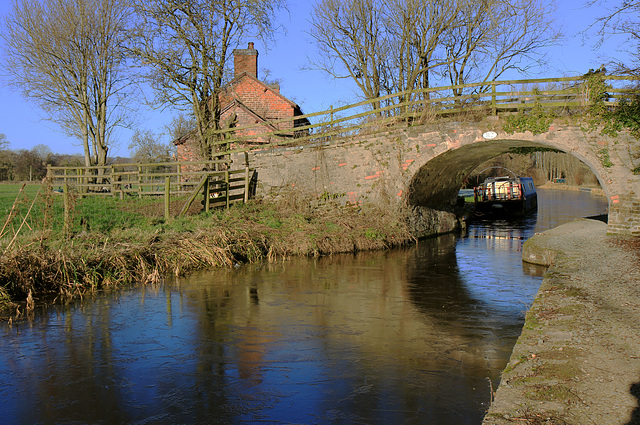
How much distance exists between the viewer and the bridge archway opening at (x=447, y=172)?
1488 centimetres

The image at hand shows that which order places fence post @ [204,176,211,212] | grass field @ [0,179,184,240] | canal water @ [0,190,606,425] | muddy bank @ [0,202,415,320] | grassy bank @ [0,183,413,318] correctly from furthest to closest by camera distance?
fence post @ [204,176,211,212], grass field @ [0,179,184,240], grassy bank @ [0,183,413,318], muddy bank @ [0,202,415,320], canal water @ [0,190,606,425]

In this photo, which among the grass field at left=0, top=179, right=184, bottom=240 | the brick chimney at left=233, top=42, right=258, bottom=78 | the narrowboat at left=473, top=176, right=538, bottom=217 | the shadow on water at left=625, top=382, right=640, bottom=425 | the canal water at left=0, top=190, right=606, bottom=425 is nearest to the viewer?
the shadow on water at left=625, top=382, right=640, bottom=425

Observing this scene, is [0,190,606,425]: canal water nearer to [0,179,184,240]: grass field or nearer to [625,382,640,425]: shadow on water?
[625,382,640,425]: shadow on water

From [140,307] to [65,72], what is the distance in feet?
61.9

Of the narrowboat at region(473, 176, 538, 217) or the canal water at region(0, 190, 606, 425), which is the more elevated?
the narrowboat at region(473, 176, 538, 217)

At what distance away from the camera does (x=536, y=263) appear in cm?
1173

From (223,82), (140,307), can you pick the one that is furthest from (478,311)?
(223,82)

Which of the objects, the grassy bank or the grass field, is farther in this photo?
the grass field

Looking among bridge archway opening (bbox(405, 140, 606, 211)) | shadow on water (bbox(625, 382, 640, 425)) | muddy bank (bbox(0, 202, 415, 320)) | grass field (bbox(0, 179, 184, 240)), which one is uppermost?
bridge archway opening (bbox(405, 140, 606, 211))

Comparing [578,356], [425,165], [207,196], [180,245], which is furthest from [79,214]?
[578,356]

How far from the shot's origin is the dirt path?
3.45m

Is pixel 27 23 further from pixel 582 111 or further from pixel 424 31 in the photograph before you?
pixel 582 111

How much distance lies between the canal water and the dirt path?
25.1 inches

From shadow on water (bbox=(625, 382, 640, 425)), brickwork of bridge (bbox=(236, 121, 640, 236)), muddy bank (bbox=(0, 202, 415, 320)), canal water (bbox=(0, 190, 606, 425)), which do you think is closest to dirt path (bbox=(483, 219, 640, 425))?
shadow on water (bbox=(625, 382, 640, 425))
